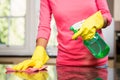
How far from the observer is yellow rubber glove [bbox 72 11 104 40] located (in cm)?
104

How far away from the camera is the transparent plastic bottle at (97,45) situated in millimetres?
1065

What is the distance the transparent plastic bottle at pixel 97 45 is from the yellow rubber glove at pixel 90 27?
0.9 inches

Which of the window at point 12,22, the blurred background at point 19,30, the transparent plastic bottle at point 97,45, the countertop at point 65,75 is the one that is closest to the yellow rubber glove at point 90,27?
the transparent plastic bottle at point 97,45

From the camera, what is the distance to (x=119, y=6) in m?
2.74

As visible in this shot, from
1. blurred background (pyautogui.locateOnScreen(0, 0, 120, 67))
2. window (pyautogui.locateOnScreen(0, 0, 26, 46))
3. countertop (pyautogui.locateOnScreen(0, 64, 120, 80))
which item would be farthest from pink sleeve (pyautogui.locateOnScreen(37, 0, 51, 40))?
window (pyautogui.locateOnScreen(0, 0, 26, 46))

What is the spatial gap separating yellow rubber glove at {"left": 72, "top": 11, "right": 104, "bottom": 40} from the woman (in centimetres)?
8

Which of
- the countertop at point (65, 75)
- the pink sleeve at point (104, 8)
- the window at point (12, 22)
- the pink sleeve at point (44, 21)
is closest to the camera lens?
the countertop at point (65, 75)

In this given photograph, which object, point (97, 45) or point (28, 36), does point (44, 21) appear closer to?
point (97, 45)

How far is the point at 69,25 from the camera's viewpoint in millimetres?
1239

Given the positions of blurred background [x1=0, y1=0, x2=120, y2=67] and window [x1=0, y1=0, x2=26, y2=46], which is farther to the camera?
window [x1=0, y1=0, x2=26, y2=46]

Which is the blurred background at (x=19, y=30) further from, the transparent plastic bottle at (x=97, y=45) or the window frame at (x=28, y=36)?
the transparent plastic bottle at (x=97, y=45)

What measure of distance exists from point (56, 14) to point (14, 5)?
77.5 inches

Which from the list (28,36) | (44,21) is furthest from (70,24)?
(28,36)

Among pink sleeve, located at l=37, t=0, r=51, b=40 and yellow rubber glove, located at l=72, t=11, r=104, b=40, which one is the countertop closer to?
yellow rubber glove, located at l=72, t=11, r=104, b=40
